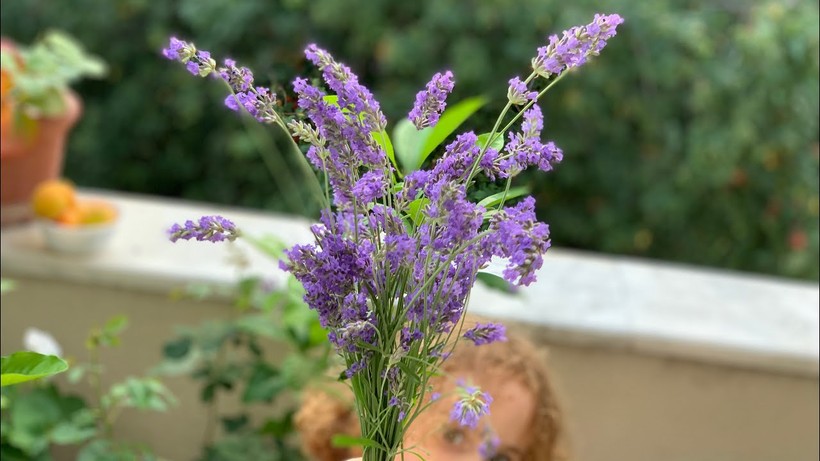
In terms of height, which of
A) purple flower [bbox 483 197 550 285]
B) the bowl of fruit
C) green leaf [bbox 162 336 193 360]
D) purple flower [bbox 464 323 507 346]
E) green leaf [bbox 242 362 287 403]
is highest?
the bowl of fruit

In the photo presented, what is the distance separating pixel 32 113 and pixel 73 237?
22 cm

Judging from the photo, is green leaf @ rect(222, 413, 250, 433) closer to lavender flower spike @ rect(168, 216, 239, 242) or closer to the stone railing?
the stone railing

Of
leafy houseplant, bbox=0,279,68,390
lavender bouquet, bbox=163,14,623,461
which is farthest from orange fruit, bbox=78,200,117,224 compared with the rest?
lavender bouquet, bbox=163,14,623,461

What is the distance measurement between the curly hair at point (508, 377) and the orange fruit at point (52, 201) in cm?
58

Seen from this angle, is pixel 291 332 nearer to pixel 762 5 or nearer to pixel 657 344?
pixel 657 344

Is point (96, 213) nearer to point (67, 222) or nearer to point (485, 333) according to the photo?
point (67, 222)

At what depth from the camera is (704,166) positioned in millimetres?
2350

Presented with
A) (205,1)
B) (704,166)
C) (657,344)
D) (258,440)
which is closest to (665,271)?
(657,344)

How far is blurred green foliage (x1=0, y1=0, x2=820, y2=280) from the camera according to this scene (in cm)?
231

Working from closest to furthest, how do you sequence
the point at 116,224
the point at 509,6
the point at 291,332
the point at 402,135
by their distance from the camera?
the point at 402,135
the point at 291,332
the point at 116,224
the point at 509,6

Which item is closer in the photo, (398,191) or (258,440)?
(398,191)

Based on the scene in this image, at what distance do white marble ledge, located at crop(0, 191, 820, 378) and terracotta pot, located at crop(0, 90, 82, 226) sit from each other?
1.5 inches

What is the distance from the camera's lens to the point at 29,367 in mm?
826

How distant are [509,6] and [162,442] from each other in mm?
1277
